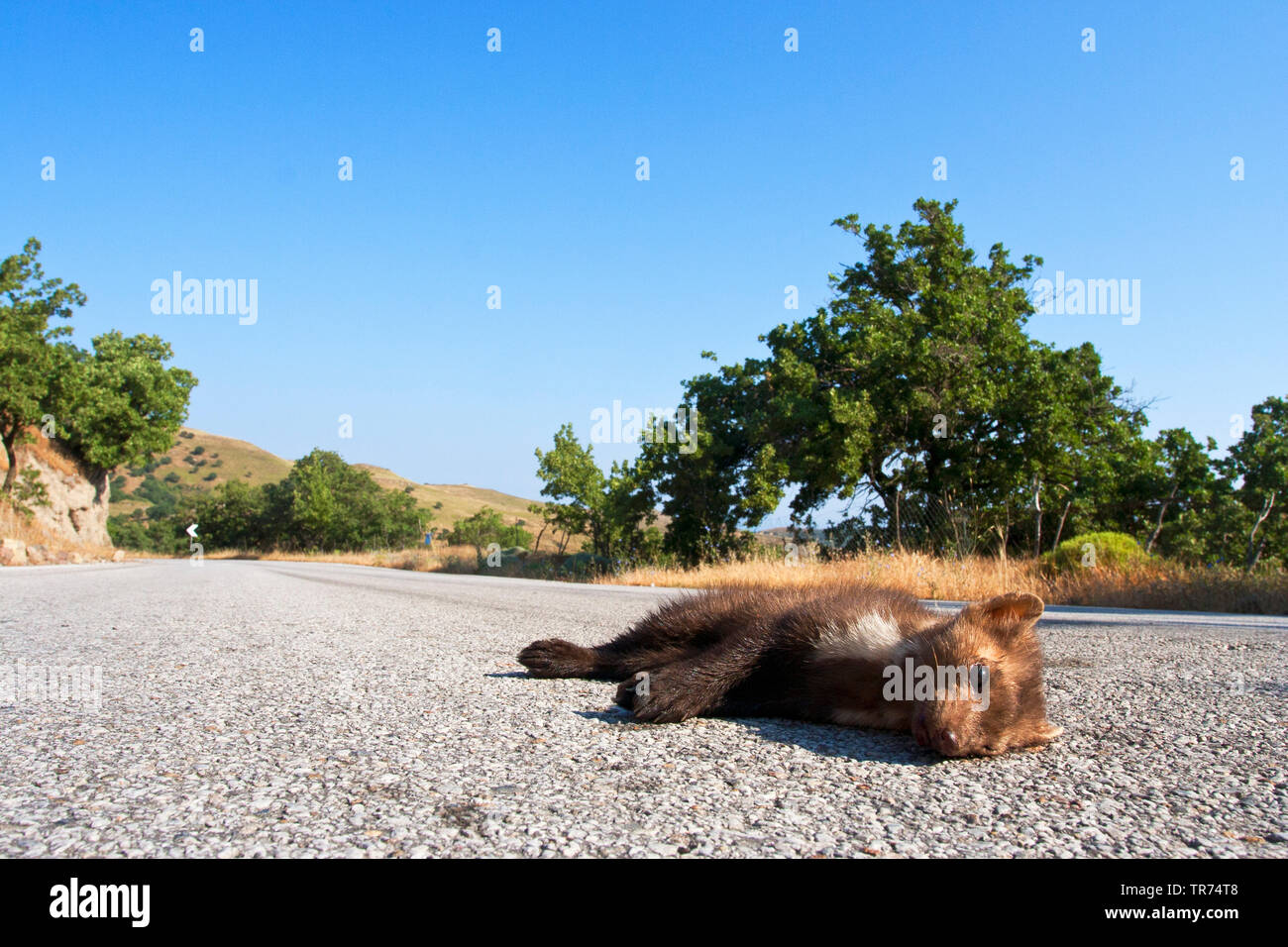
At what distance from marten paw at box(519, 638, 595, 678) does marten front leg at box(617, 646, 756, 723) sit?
2.68 feet

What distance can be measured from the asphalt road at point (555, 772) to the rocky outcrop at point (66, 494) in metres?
33.9

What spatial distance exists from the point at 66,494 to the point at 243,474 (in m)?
76.3

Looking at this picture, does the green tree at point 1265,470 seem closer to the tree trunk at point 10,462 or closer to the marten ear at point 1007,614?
the marten ear at point 1007,614

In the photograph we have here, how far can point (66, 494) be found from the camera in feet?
110

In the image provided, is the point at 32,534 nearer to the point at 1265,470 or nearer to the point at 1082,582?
the point at 1082,582

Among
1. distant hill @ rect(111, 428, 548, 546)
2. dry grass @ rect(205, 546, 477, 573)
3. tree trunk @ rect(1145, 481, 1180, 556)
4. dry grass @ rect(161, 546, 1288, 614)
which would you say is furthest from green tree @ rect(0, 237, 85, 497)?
distant hill @ rect(111, 428, 548, 546)

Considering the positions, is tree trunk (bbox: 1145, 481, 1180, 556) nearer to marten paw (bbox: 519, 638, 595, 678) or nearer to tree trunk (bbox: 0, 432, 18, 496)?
marten paw (bbox: 519, 638, 595, 678)

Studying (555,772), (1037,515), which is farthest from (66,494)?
(555,772)

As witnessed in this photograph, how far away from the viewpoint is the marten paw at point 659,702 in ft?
9.57
